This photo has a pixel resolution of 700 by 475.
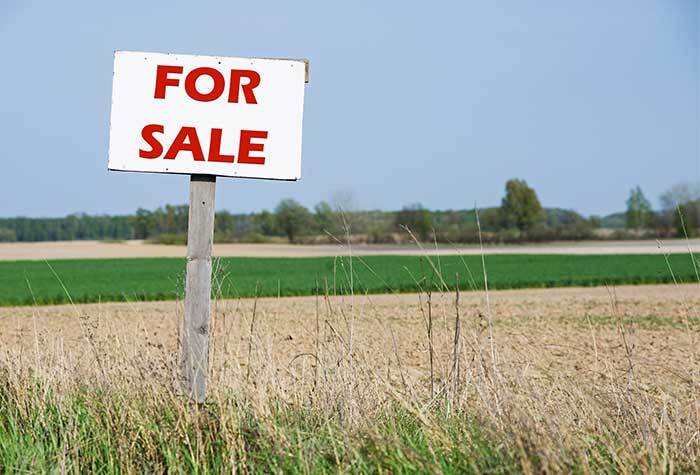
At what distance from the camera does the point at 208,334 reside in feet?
19.2

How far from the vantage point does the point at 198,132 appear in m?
5.83

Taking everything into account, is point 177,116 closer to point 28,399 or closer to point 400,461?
point 28,399

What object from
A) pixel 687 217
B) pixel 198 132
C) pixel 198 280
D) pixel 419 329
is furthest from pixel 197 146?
pixel 419 329

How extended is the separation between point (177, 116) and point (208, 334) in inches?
60.3

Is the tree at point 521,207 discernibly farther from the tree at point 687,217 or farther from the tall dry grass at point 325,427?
the tall dry grass at point 325,427

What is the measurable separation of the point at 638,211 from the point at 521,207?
15.3 metres

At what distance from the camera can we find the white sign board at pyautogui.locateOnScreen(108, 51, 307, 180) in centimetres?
582

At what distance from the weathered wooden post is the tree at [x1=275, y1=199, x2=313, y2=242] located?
8998 cm

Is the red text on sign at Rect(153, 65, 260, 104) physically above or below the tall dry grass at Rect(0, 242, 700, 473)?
above

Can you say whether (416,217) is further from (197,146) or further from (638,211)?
(197,146)

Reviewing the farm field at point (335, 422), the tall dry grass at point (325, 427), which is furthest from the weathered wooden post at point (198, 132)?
the tall dry grass at point (325, 427)

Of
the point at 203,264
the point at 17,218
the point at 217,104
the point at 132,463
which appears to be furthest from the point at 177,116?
the point at 17,218

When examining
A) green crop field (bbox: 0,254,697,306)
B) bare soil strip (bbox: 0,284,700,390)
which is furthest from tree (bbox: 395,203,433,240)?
bare soil strip (bbox: 0,284,700,390)

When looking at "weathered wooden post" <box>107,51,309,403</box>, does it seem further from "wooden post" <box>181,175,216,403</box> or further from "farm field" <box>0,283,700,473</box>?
"farm field" <box>0,283,700,473</box>
